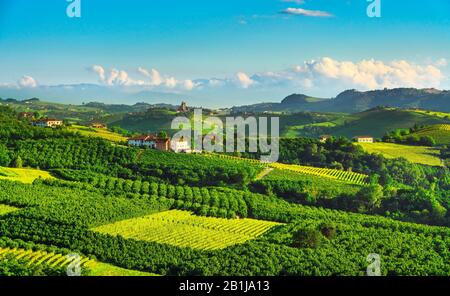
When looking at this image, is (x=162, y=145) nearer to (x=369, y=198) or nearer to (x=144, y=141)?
(x=144, y=141)

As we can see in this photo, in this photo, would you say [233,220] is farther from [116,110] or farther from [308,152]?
[116,110]

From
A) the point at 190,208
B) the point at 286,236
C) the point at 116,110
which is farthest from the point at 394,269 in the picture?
the point at 116,110

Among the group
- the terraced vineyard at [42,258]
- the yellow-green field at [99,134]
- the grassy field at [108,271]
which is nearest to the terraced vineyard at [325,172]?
the yellow-green field at [99,134]

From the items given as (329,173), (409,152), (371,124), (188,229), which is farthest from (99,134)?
(371,124)

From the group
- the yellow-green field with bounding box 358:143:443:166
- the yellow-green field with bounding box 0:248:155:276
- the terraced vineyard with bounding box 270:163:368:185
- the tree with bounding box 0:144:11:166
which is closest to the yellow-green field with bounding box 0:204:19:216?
the yellow-green field with bounding box 0:248:155:276

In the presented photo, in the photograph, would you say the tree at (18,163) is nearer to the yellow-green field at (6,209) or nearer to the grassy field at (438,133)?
the yellow-green field at (6,209)
